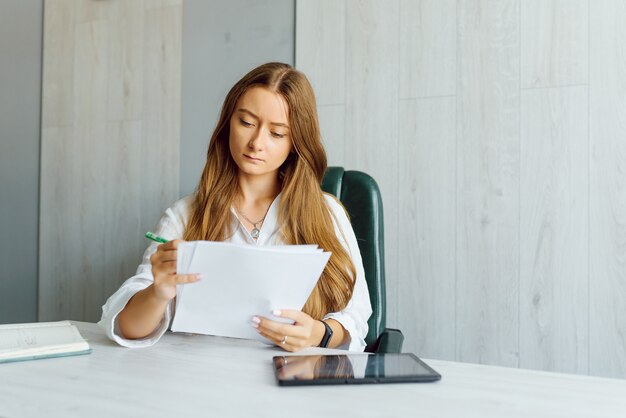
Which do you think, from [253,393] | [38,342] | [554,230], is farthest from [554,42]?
[38,342]

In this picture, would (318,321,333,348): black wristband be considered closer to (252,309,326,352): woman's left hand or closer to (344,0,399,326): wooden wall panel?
(252,309,326,352): woman's left hand

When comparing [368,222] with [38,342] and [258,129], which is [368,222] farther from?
[38,342]

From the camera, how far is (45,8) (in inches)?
114

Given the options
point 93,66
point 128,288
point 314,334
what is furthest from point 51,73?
point 314,334

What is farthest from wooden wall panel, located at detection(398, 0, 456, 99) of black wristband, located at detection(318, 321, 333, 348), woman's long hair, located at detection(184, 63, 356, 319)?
black wristband, located at detection(318, 321, 333, 348)

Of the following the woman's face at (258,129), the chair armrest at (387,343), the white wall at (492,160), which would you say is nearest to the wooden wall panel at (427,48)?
the white wall at (492,160)

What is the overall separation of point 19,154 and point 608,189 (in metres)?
2.66

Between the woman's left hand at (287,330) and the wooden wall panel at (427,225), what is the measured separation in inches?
35.7

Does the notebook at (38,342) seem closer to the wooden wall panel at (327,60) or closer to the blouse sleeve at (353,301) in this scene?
the blouse sleeve at (353,301)

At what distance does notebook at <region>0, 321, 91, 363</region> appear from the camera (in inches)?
41.9

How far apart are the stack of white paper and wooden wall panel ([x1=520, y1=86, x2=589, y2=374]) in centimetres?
99

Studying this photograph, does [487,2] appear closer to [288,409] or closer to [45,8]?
[288,409]

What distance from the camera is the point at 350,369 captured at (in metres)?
0.95

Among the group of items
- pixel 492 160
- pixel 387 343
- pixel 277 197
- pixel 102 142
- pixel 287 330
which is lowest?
pixel 387 343
